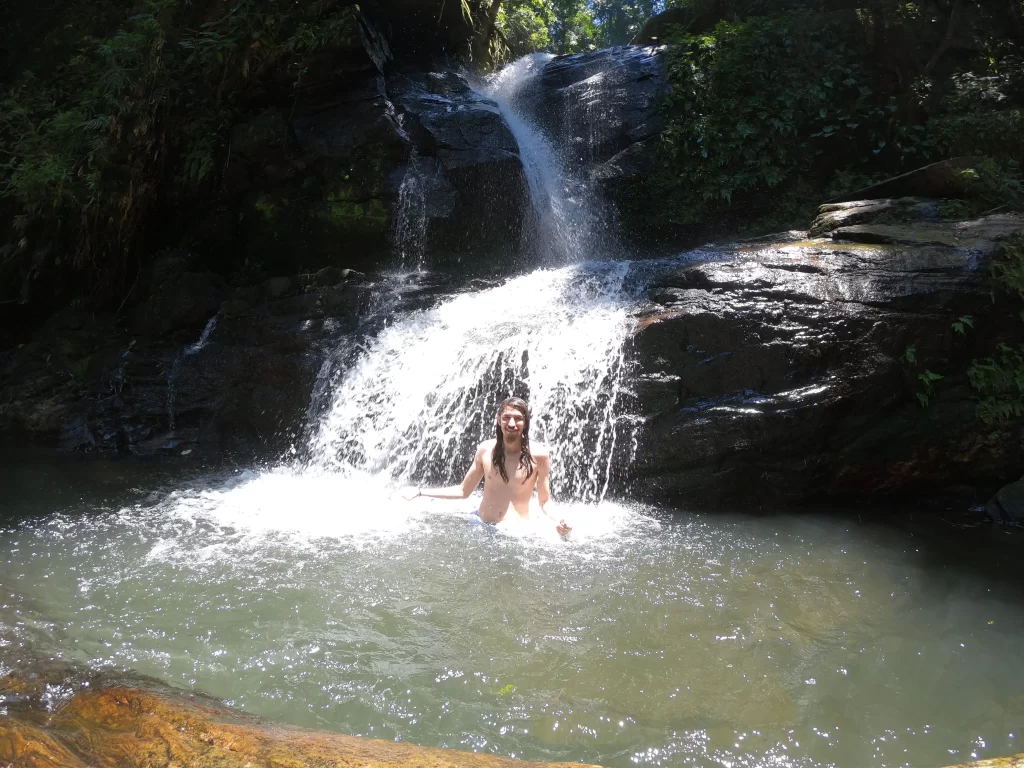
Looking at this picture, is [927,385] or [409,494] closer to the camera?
[409,494]

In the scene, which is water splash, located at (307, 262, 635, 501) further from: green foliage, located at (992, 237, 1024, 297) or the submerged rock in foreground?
the submerged rock in foreground

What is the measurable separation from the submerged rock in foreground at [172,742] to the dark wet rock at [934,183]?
26.5ft

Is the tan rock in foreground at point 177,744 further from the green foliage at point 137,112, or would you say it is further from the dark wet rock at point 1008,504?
the green foliage at point 137,112

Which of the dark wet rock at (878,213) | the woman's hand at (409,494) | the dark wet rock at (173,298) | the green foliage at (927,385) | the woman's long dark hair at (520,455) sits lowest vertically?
the woman's hand at (409,494)

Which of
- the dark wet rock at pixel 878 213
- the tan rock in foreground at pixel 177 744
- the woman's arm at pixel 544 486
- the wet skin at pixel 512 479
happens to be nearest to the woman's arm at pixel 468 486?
the wet skin at pixel 512 479

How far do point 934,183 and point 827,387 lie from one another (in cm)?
375

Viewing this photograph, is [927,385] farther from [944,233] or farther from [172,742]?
[172,742]

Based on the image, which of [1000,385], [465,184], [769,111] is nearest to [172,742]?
[1000,385]

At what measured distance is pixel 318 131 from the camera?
1012 cm

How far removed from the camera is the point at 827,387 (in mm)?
5898

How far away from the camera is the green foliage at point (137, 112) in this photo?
9.24 meters

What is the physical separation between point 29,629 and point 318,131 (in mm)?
8323

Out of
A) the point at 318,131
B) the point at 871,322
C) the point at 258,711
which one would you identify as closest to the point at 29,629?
the point at 258,711

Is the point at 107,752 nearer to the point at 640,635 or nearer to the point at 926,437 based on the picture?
the point at 640,635
